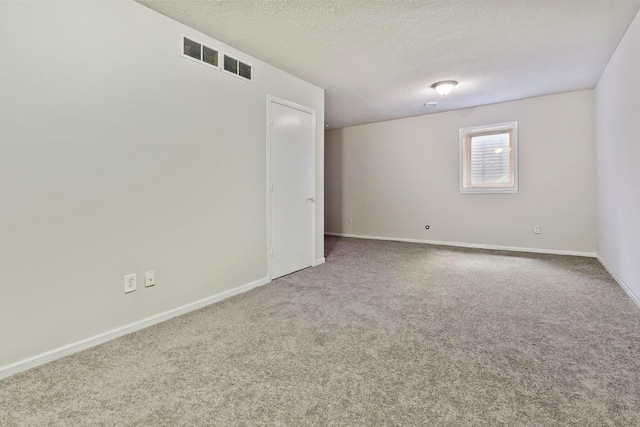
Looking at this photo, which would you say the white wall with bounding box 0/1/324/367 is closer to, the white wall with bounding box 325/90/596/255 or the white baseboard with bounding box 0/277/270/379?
the white baseboard with bounding box 0/277/270/379

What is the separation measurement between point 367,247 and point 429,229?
1304mm

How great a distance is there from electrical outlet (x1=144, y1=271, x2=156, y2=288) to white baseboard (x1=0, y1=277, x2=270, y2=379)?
0.25 metres

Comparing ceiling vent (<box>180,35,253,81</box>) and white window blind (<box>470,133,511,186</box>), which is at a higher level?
ceiling vent (<box>180,35,253,81</box>)

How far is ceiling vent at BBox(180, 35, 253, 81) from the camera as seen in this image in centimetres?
256

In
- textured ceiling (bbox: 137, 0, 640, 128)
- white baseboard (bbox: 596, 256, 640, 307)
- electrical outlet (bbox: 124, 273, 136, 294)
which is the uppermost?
textured ceiling (bbox: 137, 0, 640, 128)

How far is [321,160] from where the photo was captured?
4.16 metres

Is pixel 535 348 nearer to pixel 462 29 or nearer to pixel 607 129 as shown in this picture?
pixel 462 29

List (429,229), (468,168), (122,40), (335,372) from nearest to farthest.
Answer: (335,372) < (122,40) < (468,168) < (429,229)

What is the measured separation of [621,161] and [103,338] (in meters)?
4.74

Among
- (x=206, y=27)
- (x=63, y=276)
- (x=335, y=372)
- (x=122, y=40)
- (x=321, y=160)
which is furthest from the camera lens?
(x=321, y=160)

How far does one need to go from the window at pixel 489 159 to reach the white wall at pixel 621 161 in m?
1.09

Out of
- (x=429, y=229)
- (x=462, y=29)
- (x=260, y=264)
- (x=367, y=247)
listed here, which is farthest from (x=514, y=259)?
(x=260, y=264)

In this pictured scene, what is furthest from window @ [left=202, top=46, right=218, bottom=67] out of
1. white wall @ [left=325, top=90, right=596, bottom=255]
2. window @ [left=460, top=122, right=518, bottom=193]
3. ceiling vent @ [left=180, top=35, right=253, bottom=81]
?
window @ [left=460, top=122, right=518, bottom=193]

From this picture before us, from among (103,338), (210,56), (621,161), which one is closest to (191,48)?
(210,56)
